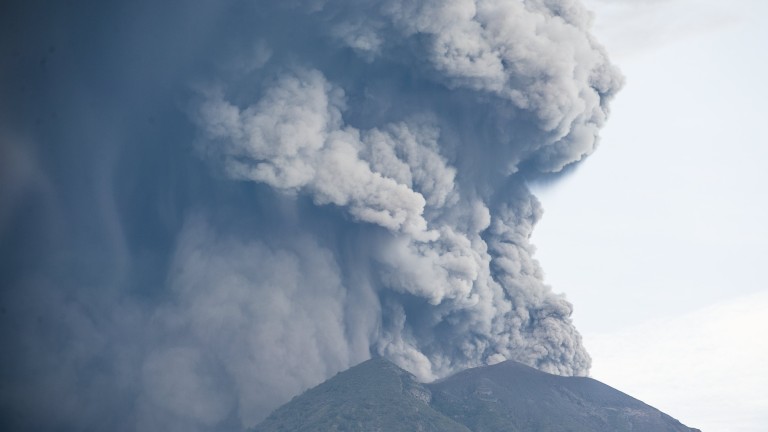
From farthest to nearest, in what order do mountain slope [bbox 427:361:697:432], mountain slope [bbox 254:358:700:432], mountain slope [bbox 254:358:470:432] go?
mountain slope [bbox 427:361:697:432] → mountain slope [bbox 254:358:700:432] → mountain slope [bbox 254:358:470:432]

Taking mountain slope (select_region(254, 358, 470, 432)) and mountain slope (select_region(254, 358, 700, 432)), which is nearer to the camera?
mountain slope (select_region(254, 358, 470, 432))

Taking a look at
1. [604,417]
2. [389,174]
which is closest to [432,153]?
[389,174]

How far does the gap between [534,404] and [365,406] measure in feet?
40.2

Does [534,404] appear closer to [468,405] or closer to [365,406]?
[468,405]

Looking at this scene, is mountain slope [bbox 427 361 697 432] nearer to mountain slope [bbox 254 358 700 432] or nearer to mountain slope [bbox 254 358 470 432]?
mountain slope [bbox 254 358 700 432]

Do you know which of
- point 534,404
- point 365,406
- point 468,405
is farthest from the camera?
point 534,404

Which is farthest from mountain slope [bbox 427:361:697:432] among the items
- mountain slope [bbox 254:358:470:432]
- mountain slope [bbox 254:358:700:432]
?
mountain slope [bbox 254:358:470:432]

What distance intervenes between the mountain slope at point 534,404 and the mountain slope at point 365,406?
8.43 feet

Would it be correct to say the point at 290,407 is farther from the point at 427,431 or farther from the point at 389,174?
the point at 389,174

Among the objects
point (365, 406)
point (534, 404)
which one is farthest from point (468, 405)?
point (365, 406)

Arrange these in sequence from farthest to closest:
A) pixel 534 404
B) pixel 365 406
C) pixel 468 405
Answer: pixel 534 404 → pixel 468 405 → pixel 365 406

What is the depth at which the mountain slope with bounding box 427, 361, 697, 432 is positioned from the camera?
7962 cm

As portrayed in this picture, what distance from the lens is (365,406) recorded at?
2985 inches

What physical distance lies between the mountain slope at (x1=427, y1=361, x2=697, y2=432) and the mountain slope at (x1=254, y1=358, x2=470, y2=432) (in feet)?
8.43
